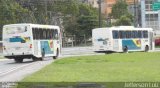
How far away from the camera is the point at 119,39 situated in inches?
2275

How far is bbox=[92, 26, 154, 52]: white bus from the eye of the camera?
185ft

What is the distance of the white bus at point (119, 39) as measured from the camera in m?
56.5

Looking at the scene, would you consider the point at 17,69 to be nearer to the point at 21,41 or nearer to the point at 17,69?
the point at 17,69

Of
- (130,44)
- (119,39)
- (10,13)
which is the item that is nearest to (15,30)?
(119,39)

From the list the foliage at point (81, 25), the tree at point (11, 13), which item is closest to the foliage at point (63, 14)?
the foliage at point (81, 25)

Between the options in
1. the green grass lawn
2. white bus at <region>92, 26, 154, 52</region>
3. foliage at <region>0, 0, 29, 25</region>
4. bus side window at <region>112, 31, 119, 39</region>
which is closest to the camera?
the green grass lawn

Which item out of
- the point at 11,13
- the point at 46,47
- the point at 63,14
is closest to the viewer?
the point at 46,47

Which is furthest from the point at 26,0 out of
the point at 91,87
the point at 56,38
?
the point at 91,87

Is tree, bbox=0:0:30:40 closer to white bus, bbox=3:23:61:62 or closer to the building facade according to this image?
the building facade

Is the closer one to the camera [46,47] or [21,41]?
[21,41]

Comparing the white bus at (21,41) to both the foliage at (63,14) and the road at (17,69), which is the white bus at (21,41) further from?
the foliage at (63,14)

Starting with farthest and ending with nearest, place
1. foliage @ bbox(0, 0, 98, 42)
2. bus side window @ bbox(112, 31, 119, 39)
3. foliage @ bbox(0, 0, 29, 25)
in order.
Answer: foliage @ bbox(0, 0, 98, 42) → foliage @ bbox(0, 0, 29, 25) → bus side window @ bbox(112, 31, 119, 39)

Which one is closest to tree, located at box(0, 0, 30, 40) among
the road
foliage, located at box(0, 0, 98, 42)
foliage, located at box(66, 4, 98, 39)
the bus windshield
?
foliage, located at box(0, 0, 98, 42)

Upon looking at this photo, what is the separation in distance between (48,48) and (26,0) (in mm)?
59346
